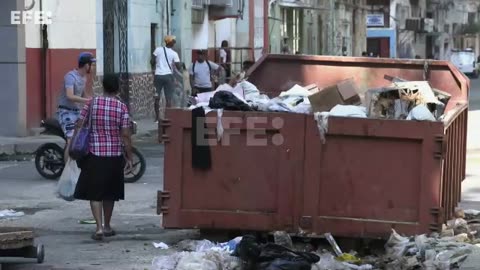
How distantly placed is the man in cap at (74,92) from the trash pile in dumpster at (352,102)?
7.15 ft

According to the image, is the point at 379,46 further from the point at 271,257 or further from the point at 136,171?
the point at 271,257

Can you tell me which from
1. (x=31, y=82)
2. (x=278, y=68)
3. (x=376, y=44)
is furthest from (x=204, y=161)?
(x=376, y=44)

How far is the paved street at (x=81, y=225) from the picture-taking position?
27.3ft

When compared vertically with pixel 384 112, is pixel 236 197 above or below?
below

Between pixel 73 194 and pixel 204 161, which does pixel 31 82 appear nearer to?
pixel 73 194

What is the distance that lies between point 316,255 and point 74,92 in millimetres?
5010

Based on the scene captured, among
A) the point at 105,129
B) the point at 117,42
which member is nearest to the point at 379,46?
the point at 117,42

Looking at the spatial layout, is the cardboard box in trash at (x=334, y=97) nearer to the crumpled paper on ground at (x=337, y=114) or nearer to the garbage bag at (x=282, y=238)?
the crumpled paper on ground at (x=337, y=114)

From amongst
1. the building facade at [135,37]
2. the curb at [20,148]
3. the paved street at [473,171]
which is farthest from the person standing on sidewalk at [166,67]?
the paved street at [473,171]

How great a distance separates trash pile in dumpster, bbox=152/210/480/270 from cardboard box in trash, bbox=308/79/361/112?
4.10ft

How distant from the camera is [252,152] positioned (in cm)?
838

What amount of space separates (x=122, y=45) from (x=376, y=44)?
121ft

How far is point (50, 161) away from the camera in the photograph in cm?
1316

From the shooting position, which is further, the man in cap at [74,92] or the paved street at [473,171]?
the paved street at [473,171]
